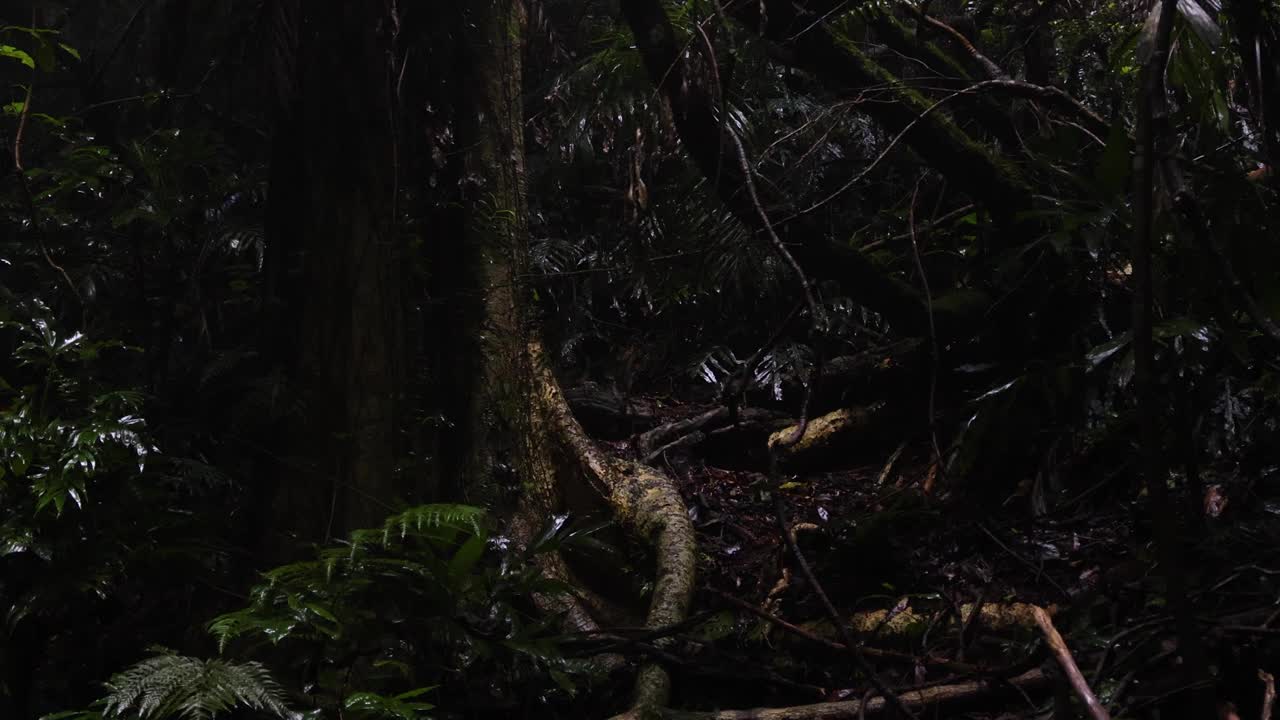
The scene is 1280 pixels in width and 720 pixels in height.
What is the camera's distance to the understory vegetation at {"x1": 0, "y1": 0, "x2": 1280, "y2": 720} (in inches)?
95.5

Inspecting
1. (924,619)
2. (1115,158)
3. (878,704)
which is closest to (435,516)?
(878,704)

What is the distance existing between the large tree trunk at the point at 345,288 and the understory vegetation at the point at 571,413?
0.01 meters

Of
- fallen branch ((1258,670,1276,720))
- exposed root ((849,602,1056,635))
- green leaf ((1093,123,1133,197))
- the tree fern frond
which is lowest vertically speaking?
fallen branch ((1258,670,1276,720))

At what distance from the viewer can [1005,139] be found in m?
4.57

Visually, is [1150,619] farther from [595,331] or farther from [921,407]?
[595,331]

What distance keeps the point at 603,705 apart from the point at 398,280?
5.51 feet

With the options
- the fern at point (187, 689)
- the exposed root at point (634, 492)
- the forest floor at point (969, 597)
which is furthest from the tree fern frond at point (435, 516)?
the exposed root at point (634, 492)

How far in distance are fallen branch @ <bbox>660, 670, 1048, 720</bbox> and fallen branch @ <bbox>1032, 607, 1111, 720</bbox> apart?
809 millimetres

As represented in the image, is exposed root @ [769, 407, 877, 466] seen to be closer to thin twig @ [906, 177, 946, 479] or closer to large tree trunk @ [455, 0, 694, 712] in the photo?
thin twig @ [906, 177, 946, 479]

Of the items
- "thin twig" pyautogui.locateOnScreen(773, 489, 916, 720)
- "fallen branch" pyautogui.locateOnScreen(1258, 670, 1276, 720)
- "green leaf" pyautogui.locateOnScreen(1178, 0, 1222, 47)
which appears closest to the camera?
"green leaf" pyautogui.locateOnScreen(1178, 0, 1222, 47)

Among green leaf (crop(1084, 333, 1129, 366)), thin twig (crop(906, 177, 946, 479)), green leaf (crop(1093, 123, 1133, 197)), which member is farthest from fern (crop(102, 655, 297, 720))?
green leaf (crop(1084, 333, 1129, 366))

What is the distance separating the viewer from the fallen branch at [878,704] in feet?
8.55

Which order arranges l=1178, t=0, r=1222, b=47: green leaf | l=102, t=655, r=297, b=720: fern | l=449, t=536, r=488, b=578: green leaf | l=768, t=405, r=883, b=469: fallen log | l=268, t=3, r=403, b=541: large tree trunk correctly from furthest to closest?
1. l=768, t=405, r=883, b=469: fallen log
2. l=268, t=3, r=403, b=541: large tree trunk
3. l=449, t=536, r=488, b=578: green leaf
4. l=102, t=655, r=297, b=720: fern
5. l=1178, t=0, r=1222, b=47: green leaf

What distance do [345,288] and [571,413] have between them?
1058 millimetres
